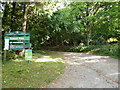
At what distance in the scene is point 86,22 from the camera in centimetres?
1361

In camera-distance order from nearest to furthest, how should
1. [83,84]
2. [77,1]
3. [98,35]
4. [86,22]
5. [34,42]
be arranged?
[83,84] → [34,42] → [77,1] → [86,22] → [98,35]

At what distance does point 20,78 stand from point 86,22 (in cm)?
1182

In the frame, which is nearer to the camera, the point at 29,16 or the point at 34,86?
the point at 34,86

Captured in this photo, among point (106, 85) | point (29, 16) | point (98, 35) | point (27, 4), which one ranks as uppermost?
point (27, 4)

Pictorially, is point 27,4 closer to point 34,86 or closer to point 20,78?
point 20,78

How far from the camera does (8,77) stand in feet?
12.7

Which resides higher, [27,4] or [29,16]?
[27,4]

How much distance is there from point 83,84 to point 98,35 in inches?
508

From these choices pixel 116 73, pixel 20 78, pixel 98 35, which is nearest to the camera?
pixel 20 78

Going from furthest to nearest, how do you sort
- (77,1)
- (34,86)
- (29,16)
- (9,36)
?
(77,1) → (29,16) → (9,36) → (34,86)

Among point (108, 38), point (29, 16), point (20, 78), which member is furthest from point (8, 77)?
point (108, 38)

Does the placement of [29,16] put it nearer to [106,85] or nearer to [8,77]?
[8,77]

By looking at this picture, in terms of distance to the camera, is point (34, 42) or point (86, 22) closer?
point (34, 42)

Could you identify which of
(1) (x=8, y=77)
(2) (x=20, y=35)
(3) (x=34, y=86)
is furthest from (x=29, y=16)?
(3) (x=34, y=86)
